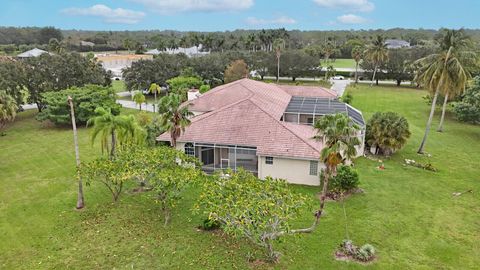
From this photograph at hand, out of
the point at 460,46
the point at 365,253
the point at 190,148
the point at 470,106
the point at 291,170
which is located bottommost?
the point at 365,253

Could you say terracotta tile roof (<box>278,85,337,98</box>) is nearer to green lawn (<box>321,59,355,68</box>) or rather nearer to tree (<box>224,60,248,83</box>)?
tree (<box>224,60,248,83</box>)

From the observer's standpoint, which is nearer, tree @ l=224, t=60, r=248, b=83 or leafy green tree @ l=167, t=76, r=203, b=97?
leafy green tree @ l=167, t=76, r=203, b=97

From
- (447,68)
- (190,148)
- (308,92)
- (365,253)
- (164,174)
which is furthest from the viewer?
(308,92)

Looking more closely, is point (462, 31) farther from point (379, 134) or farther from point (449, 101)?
point (449, 101)

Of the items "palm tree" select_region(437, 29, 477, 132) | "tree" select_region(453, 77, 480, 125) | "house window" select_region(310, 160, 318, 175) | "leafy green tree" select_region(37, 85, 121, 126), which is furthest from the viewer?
"tree" select_region(453, 77, 480, 125)

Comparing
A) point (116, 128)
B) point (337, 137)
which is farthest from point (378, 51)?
point (116, 128)

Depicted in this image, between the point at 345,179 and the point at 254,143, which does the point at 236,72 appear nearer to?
Answer: the point at 254,143

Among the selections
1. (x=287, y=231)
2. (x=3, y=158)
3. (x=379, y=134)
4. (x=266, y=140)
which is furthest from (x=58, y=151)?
(x=379, y=134)

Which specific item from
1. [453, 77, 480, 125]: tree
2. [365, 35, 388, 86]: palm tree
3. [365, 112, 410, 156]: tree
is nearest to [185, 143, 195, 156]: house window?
[365, 112, 410, 156]: tree
